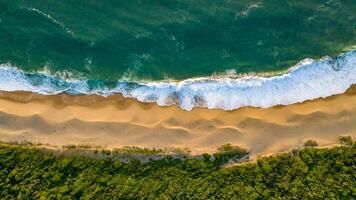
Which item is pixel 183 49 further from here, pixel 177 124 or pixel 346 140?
pixel 346 140

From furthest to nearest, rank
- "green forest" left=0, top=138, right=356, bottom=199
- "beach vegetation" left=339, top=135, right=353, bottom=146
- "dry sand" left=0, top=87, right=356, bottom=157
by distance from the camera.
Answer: "dry sand" left=0, top=87, right=356, bottom=157 → "beach vegetation" left=339, top=135, right=353, bottom=146 → "green forest" left=0, top=138, right=356, bottom=199

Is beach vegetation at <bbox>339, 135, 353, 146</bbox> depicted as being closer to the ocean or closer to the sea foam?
the sea foam

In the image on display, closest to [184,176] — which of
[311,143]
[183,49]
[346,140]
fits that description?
[311,143]

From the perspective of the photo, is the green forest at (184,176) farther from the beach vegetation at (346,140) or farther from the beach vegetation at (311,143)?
the beach vegetation at (311,143)

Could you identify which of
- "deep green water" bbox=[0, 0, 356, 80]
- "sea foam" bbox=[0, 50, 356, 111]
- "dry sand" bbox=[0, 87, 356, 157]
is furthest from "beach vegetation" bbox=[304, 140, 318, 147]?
"deep green water" bbox=[0, 0, 356, 80]

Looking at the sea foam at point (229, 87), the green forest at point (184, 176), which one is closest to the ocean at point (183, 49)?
the sea foam at point (229, 87)

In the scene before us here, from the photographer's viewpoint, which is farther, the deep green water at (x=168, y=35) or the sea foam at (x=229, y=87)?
the deep green water at (x=168, y=35)

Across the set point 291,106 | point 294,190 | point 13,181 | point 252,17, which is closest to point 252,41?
point 252,17
